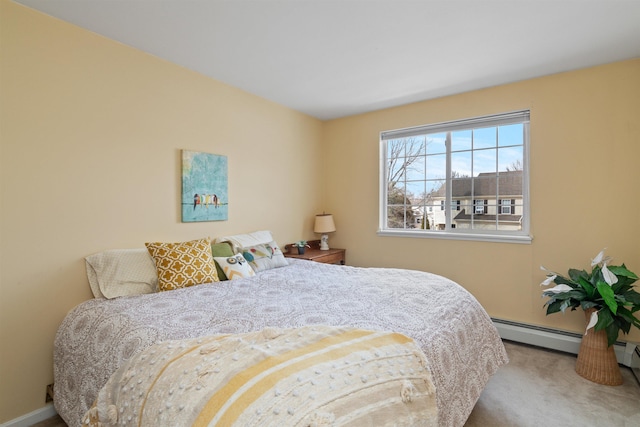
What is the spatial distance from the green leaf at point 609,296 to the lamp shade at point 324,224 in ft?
8.51

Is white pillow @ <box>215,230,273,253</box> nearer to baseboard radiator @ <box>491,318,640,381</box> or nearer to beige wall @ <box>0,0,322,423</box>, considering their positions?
beige wall @ <box>0,0,322,423</box>

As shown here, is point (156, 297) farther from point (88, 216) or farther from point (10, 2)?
point (10, 2)

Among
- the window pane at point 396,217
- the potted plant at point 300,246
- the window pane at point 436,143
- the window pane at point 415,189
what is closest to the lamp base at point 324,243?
the potted plant at point 300,246

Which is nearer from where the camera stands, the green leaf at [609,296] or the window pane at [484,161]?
the green leaf at [609,296]

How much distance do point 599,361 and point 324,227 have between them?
276 centimetres

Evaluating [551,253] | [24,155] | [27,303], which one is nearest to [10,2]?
[24,155]

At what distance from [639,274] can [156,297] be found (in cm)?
368

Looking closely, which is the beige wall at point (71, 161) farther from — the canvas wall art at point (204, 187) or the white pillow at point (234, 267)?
the white pillow at point (234, 267)

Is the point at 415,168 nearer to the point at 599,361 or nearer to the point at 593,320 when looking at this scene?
the point at 593,320

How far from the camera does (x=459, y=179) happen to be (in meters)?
3.41

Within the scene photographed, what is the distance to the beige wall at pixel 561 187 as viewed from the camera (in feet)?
8.36

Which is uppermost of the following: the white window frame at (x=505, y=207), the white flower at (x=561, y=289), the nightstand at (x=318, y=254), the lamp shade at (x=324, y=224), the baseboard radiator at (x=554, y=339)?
the white window frame at (x=505, y=207)

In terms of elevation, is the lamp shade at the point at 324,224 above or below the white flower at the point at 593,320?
above

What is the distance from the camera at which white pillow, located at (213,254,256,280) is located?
2465mm
